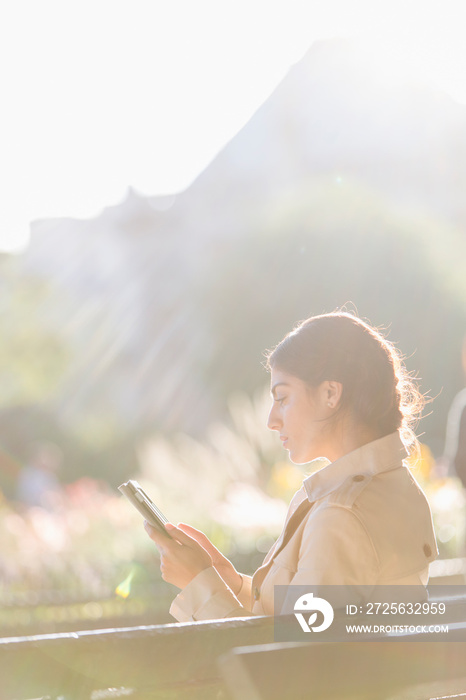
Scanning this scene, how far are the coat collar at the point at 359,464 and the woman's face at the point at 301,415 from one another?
2.5 inches

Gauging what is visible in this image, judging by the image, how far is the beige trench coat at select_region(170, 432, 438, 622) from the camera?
115 cm

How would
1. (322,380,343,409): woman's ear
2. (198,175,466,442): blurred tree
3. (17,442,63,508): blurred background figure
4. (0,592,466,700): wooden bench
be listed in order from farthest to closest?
(198,175,466,442): blurred tree → (17,442,63,508): blurred background figure → (322,380,343,409): woman's ear → (0,592,466,700): wooden bench

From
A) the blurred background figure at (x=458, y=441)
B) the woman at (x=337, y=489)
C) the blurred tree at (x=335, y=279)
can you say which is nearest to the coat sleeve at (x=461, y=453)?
the blurred background figure at (x=458, y=441)

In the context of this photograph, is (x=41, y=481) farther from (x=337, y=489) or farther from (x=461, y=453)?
(x=337, y=489)

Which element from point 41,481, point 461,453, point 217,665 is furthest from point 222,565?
point 41,481

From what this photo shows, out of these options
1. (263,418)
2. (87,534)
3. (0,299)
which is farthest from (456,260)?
(87,534)

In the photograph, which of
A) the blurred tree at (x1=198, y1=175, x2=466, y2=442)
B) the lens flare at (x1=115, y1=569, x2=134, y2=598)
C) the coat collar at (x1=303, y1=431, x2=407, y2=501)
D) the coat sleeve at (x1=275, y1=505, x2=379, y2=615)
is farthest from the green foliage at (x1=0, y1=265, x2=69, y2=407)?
the coat sleeve at (x1=275, y1=505, x2=379, y2=615)

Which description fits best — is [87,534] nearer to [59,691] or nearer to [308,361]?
[308,361]

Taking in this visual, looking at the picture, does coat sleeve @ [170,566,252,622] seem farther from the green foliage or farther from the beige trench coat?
the green foliage

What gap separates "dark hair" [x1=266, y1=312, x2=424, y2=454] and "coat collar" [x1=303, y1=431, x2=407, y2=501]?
42 mm

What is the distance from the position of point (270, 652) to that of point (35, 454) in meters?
12.5

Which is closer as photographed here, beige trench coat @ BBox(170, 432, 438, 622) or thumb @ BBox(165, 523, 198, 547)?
beige trench coat @ BBox(170, 432, 438, 622)

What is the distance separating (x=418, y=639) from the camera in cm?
85

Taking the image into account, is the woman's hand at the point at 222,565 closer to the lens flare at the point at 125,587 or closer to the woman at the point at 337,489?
the woman at the point at 337,489
